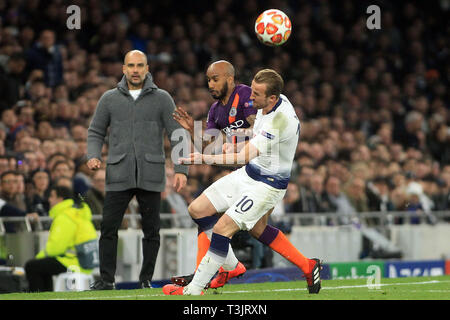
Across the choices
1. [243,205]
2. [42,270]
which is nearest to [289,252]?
[243,205]

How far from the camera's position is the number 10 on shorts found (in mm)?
8312

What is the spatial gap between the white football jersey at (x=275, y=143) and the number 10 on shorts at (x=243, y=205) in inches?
9.5

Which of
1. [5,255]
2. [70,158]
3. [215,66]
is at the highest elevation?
[215,66]

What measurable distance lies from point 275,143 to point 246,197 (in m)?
0.51

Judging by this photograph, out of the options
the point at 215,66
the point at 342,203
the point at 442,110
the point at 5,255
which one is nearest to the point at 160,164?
the point at 215,66

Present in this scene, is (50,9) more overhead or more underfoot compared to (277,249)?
more overhead

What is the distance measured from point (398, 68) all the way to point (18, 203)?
43.5 ft

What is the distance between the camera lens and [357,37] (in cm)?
2364

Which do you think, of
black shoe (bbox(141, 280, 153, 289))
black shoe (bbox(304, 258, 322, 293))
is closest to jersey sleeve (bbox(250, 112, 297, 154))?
black shoe (bbox(304, 258, 322, 293))

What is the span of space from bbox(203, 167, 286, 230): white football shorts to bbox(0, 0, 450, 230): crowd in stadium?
425 cm

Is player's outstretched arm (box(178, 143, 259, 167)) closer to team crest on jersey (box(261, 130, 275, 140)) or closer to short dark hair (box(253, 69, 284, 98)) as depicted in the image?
team crest on jersey (box(261, 130, 275, 140))

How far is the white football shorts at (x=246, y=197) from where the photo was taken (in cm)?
832

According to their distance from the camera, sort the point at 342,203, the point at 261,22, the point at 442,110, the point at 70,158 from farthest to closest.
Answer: the point at 442,110
the point at 342,203
the point at 70,158
the point at 261,22
